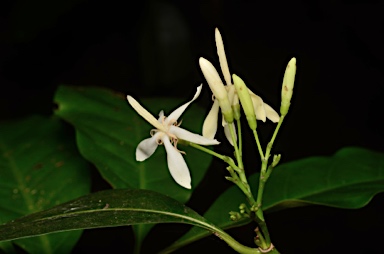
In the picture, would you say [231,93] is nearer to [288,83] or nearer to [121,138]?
[288,83]

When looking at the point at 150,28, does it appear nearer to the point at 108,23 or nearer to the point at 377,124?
the point at 108,23

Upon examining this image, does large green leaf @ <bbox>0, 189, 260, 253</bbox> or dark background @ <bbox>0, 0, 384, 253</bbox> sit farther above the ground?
large green leaf @ <bbox>0, 189, 260, 253</bbox>

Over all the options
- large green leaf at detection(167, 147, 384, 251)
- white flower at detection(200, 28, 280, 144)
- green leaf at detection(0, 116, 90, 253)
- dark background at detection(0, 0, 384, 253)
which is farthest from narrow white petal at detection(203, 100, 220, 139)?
dark background at detection(0, 0, 384, 253)

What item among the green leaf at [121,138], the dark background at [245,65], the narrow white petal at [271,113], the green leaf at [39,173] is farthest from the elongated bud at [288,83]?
the dark background at [245,65]

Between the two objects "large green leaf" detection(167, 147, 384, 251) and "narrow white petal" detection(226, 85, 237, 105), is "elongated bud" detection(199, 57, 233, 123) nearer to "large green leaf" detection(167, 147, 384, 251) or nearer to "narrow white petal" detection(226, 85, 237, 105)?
"narrow white petal" detection(226, 85, 237, 105)

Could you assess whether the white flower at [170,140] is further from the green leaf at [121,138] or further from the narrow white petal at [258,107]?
the green leaf at [121,138]

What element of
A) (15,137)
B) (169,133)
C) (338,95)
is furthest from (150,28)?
(169,133)
